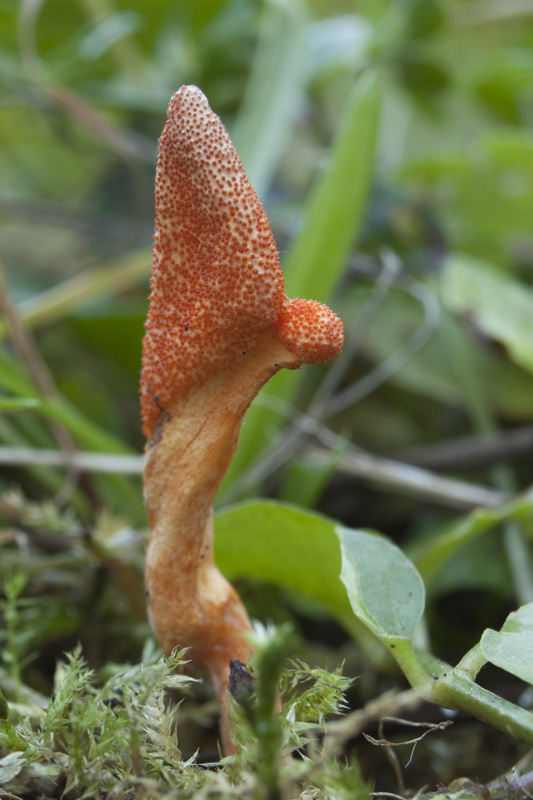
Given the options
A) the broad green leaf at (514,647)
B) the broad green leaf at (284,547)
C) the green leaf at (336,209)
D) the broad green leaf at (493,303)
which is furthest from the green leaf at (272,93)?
the broad green leaf at (514,647)

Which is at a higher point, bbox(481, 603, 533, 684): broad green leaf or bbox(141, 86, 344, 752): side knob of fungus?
bbox(141, 86, 344, 752): side knob of fungus

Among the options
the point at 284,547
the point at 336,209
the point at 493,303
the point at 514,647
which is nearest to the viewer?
the point at 514,647

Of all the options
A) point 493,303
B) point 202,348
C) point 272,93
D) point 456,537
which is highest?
point 272,93

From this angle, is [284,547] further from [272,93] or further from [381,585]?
[272,93]

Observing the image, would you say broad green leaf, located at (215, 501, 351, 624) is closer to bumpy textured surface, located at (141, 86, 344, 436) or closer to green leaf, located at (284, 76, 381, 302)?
bumpy textured surface, located at (141, 86, 344, 436)

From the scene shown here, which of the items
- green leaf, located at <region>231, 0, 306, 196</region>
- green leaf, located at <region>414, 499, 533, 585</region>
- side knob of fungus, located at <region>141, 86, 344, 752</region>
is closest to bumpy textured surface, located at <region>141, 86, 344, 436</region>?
side knob of fungus, located at <region>141, 86, 344, 752</region>

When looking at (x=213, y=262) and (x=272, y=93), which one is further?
(x=272, y=93)

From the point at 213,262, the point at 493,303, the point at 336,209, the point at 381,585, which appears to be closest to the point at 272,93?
the point at 336,209
